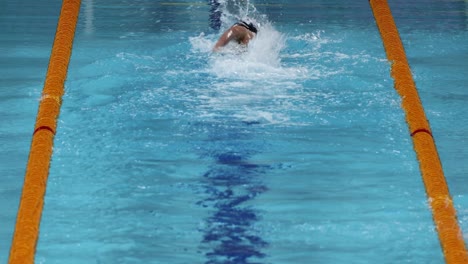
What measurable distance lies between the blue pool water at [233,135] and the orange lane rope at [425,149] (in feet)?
0.15

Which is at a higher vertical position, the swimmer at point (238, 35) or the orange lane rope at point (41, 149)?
the swimmer at point (238, 35)

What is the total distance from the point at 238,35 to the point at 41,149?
2077mm

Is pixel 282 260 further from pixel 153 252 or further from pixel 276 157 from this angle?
pixel 276 157

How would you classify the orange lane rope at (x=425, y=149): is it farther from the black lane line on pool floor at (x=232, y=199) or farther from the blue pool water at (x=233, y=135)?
the black lane line on pool floor at (x=232, y=199)

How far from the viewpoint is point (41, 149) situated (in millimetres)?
5066

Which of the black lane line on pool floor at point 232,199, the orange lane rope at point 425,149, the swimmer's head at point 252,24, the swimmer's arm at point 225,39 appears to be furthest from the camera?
the swimmer's head at point 252,24

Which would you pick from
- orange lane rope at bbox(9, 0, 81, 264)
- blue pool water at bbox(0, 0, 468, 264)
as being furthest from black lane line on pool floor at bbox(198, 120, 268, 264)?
orange lane rope at bbox(9, 0, 81, 264)

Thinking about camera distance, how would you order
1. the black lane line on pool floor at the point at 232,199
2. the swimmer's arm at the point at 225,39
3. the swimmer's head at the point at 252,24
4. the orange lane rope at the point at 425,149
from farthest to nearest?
1. the swimmer's head at the point at 252,24
2. the swimmer's arm at the point at 225,39
3. the orange lane rope at the point at 425,149
4. the black lane line on pool floor at the point at 232,199

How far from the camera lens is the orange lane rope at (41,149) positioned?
4047 mm

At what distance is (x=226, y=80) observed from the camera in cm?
630

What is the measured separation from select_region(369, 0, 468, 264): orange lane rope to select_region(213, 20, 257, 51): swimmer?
3.05 feet

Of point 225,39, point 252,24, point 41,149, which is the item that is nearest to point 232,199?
point 41,149

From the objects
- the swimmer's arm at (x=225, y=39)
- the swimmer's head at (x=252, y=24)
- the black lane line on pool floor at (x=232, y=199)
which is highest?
the swimmer's head at (x=252, y=24)

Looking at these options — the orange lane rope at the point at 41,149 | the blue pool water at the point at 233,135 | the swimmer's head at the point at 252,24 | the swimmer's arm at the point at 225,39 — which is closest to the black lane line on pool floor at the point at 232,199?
the blue pool water at the point at 233,135
